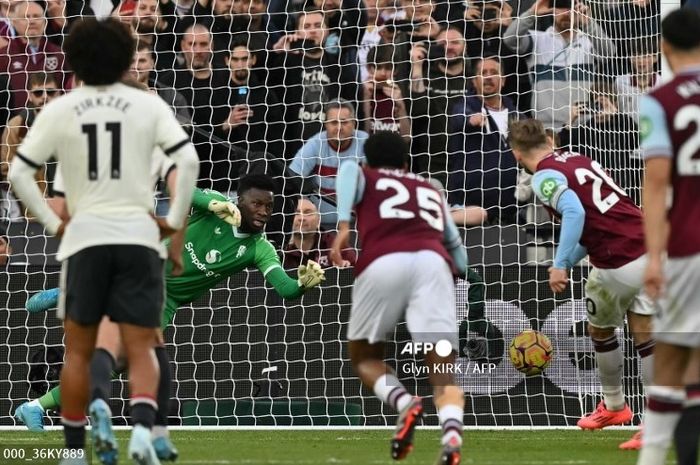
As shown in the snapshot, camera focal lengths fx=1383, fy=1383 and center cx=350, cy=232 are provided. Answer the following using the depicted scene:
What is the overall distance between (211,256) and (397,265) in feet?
10.2

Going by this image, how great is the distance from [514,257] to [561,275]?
3.31 m

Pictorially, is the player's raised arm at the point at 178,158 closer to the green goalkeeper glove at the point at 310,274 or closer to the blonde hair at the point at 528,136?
the green goalkeeper glove at the point at 310,274

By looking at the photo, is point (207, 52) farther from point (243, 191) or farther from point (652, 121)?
point (652, 121)

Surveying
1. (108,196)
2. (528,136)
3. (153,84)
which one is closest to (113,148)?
(108,196)

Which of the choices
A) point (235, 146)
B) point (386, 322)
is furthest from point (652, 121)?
point (235, 146)

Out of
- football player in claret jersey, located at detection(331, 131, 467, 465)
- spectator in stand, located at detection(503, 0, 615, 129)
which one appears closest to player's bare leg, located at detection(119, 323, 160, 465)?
football player in claret jersey, located at detection(331, 131, 467, 465)

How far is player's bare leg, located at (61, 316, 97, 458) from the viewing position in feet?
20.2

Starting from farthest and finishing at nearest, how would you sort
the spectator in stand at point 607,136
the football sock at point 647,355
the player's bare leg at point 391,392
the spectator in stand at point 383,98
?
the spectator in stand at point 383,98 < the spectator in stand at point 607,136 < the football sock at point 647,355 < the player's bare leg at point 391,392

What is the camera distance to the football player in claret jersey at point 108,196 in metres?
6.05

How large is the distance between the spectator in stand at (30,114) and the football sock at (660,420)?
8.29 m

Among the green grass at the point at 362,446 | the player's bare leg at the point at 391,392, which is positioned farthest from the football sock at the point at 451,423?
the green grass at the point at 362,446

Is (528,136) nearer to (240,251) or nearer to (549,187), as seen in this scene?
(549,187)

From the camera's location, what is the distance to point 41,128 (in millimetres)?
6082

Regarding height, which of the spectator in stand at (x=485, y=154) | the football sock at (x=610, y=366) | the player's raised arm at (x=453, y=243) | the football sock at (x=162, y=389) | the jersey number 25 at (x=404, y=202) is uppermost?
the spectator in stand at (x=485, y=154)
